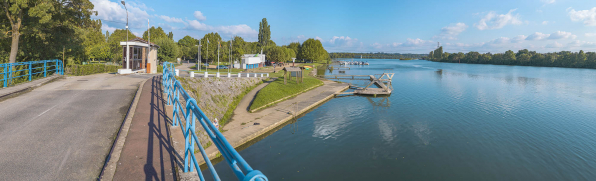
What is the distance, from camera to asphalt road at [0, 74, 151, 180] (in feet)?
16.4

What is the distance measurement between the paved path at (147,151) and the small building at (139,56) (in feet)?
67.9

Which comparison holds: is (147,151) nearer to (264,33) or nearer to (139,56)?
(139,56)

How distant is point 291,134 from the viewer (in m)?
19.9

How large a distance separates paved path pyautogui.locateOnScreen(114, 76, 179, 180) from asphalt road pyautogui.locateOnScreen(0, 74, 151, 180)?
44 cm

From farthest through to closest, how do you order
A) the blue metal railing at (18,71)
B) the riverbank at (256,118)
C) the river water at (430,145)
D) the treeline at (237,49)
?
the treeline at (237,49), the riverbank at (256,118), the blue metal railing at (18,71), the river water at (430,145)

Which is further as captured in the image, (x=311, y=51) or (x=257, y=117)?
(x=311, y=51)

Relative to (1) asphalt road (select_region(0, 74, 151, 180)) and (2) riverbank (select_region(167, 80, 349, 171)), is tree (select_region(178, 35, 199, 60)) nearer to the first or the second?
(2) riverbank (select_region(167, 80, 349, 171))

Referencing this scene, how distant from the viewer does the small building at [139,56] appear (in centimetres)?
2688

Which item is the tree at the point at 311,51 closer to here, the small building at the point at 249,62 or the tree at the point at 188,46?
the tree at the point at 188,46

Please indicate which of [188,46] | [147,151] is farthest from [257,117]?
[188,46]

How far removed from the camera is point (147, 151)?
5707 mm

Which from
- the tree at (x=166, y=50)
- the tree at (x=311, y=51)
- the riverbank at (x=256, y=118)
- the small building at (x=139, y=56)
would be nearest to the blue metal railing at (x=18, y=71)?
the small building at (x=139, y=56)

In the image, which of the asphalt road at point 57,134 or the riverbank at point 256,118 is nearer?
the asphalt road at point 57,134

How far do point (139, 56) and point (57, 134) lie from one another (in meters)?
25.1
